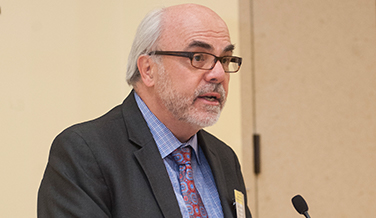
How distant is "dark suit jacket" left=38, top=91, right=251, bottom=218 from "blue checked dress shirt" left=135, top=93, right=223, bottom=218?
62mm

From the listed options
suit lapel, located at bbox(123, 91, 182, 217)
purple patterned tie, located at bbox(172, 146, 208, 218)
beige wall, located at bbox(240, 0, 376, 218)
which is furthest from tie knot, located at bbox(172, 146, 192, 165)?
beige wall, located at bbox(240, 0, 376, 218)

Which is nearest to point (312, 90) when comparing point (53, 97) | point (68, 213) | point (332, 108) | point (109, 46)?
point (332, 108)

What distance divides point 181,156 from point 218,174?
0.21 metres

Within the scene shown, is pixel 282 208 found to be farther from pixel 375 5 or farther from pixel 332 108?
pixel 375 5

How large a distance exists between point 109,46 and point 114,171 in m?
1.08

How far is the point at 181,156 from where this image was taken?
5.15ft

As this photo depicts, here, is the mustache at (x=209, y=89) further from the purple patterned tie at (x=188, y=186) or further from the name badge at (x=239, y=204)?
the name badge at (x=239, y=204)

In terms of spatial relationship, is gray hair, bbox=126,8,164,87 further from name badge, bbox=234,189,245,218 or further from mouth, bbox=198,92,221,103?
name badge, bbox=234,189,245,218

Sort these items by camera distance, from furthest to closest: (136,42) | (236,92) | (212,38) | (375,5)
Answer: (375,5) < (236,92) < (136,42) < (212,38)

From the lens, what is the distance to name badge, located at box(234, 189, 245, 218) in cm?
164

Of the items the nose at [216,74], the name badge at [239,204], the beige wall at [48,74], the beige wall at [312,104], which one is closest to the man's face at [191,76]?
the nose at [216,74]

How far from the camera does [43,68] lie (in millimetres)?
2012

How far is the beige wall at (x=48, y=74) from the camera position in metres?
1.90

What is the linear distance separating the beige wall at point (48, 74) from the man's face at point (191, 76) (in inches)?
27.7
